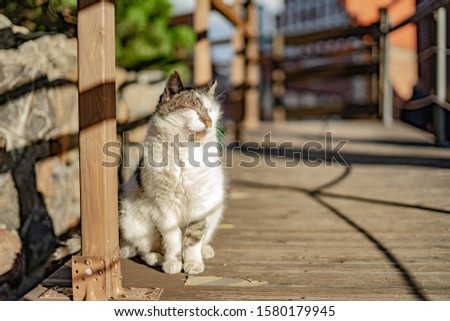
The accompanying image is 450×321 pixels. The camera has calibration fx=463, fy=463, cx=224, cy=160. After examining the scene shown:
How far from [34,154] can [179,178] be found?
1.39m

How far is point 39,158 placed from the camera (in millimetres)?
2926

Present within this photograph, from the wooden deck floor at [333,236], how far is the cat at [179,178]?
137mm

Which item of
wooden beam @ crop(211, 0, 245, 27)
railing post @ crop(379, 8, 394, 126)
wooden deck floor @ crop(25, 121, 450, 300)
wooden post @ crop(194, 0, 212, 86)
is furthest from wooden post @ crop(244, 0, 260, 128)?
wooden deck floor @ crop(25, 121, 450, 300)

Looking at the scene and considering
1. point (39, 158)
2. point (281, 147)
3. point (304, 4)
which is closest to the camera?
point (39, 158)

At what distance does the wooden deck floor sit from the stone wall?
1.08 meters

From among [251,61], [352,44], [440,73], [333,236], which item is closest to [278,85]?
[352,44]

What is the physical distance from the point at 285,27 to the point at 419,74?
41.8ft

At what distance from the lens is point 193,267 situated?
1.92 m

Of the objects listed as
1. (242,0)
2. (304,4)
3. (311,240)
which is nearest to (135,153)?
(311,240)

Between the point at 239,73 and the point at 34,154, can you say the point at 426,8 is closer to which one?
the point at 34,154

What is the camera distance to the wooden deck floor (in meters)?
1.75

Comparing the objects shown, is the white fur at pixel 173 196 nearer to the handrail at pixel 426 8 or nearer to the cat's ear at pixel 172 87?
the cat's ear at pixel 172 87

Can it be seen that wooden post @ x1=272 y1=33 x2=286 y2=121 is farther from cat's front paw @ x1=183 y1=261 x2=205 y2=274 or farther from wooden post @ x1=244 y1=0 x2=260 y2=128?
cat's front paw @ x1=183 y1=261 x2=205 y2=274
